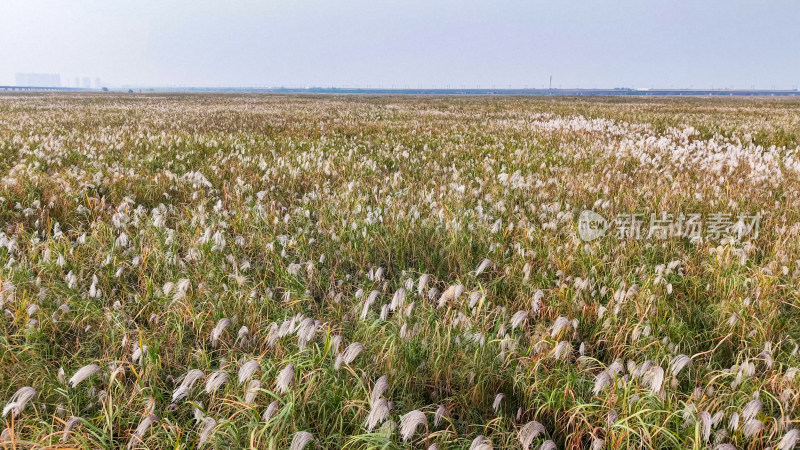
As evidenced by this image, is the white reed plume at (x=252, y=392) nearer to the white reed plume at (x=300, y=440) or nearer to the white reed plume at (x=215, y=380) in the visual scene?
the white reed plume at (x=215, y=380)

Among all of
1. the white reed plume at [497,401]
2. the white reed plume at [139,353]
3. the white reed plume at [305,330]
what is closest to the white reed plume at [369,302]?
the white reed plume at [305,330]

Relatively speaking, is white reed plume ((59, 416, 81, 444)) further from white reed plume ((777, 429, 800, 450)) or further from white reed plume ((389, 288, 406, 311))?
white reed plume ((777, 429, 800, 450))

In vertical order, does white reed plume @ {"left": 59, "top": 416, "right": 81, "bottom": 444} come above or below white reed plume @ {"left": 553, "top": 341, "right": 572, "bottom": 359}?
below

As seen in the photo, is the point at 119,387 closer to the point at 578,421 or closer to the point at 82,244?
the point at 578,421

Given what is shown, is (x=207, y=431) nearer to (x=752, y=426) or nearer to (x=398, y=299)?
(x=398, y=299)

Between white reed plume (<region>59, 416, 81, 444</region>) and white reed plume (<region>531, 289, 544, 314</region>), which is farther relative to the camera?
white reed plume (<region>531, 289, 544, 314</region>)

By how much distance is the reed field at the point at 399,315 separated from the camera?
2.05m

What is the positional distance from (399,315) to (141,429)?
132cm

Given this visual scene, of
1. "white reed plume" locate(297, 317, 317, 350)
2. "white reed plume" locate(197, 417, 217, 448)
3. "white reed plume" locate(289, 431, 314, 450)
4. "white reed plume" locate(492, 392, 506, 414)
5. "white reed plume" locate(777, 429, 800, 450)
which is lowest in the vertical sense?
"white reed plume" locate(492, 392, 506, 414)

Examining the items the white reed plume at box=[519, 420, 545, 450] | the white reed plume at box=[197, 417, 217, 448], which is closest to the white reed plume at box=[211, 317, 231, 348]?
the white reed plume at box=[197, 417, 217, 448]

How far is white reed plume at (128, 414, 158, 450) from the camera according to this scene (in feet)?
5.98

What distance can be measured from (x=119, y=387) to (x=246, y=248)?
6.75 feet

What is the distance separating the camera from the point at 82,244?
4078 mm

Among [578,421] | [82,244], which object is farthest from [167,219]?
[578,421]
